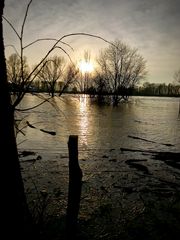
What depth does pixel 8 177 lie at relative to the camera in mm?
2867

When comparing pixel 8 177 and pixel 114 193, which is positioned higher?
pixel 8 177

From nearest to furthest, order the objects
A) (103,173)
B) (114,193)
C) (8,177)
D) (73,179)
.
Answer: (8,177) < (73,179) < (114,193) < (103,173)

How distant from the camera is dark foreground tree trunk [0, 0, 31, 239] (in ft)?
9.11

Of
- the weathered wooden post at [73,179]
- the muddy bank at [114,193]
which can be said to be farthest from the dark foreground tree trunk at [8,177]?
the muddy bank at [114,193]

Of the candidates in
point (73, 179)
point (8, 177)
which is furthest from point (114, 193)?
point (8, 177)

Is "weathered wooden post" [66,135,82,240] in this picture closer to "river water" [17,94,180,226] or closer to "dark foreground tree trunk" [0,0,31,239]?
"river water" [17,94,180,226]

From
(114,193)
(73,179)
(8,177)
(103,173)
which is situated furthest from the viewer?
(103,173)

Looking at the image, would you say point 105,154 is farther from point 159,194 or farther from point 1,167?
point 1,167

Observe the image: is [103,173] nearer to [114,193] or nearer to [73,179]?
[114,193]

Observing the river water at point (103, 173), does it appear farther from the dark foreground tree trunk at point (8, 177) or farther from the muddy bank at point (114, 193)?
the dark foreground tree trunk at point (8, 177)

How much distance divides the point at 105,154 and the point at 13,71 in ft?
21.1

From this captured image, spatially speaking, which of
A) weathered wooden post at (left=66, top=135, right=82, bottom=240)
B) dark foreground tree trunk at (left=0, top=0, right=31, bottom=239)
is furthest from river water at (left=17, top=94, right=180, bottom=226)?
dark foreground tree trunk at (left=0, top=0, right=31, bottom=239)

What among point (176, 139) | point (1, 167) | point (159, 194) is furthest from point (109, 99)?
point (1, 167)

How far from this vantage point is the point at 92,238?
157 inches
